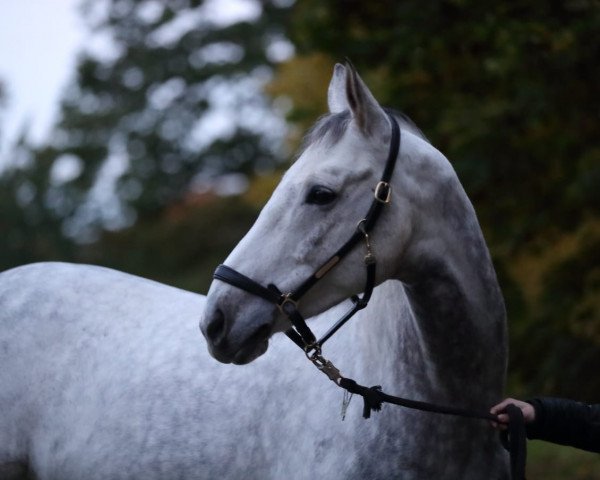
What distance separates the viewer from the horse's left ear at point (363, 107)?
313 centimetres

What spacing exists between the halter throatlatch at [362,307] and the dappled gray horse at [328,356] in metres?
0.03

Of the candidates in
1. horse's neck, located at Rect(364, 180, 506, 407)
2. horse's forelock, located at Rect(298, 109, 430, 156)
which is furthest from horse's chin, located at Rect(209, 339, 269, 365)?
horse's forelock, located at Rect(298, 109, 430, 156)

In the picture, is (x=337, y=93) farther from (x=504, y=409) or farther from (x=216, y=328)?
(x=504, y=409)

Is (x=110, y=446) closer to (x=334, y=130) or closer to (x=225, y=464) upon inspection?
(x=225, y=464)

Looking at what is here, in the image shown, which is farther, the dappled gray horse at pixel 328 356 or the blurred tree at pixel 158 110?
the blurred tree at pixel 158 110

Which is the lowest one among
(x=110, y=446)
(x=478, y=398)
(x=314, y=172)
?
(x=110, y=446)

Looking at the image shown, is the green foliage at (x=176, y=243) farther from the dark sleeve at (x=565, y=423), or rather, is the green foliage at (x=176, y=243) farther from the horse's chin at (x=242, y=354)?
the horse's chin at (x=242, y=354)

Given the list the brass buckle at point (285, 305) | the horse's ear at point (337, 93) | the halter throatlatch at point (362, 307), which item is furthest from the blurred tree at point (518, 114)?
the brass buckle at point (285, 305)

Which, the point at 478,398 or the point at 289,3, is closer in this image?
the point at 478,398

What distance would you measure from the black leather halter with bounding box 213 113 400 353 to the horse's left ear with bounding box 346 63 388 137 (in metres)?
0.06

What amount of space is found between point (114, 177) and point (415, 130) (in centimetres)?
2315

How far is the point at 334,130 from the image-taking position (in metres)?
3.25

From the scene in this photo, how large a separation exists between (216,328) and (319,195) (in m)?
0.52

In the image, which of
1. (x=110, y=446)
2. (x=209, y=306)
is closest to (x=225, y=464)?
→ (x=110, y=446)
